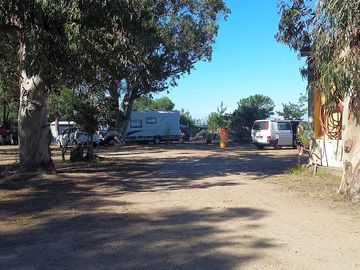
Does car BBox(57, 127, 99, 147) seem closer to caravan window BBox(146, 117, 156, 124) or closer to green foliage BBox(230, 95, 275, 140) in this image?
caravan window BBox(146, 117, 156, 124)

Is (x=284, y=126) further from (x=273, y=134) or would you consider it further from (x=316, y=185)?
(x=316, y=185)

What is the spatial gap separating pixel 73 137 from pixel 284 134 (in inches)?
521

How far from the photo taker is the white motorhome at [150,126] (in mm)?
43469

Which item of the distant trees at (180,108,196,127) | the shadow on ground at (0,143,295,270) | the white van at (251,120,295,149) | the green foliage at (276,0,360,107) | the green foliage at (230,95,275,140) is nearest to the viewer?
the shadow on ground at (0,143,295,270)

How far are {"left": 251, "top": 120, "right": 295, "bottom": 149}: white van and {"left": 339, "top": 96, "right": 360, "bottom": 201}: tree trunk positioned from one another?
769 inches

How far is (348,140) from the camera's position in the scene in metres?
11.3

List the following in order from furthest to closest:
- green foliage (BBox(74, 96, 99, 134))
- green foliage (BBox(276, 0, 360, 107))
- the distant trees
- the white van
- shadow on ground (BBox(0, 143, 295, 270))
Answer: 1. the distant trees
2. the white van
3. green foliage (BBox(74, 96, 99, 134))
4. green foliage (BBox(276, 0, 360, 107))
5. shadow on ground (BBox(0, 143, 295, 270))

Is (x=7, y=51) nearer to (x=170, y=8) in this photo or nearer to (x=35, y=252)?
(x=35, y=252)

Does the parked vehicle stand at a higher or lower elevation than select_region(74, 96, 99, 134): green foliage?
lower

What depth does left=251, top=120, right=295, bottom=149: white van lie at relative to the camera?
1226 inches

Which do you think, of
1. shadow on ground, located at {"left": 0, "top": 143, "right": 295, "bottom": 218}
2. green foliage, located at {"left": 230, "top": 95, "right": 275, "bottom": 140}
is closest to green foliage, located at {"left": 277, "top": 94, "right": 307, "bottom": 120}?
green foliage, located at {"left": 230, "top": 95, "right": 275, "bottom": 140}

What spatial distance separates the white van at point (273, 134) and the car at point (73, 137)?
32.9 feet

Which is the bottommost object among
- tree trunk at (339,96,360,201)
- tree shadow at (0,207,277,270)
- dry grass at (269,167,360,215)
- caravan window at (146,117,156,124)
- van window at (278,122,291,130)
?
tree shadow at (0,207,277,270)

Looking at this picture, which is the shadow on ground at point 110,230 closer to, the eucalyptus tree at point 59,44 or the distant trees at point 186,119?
the eucalyptus tree at point 59,44
